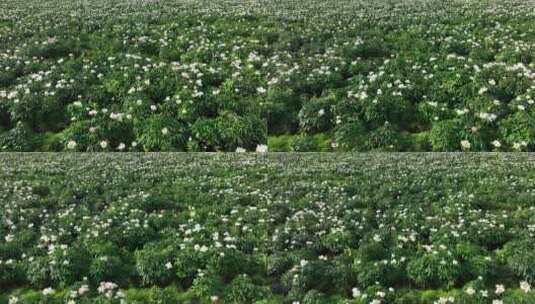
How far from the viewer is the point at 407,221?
10797mm

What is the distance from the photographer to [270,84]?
14617mm

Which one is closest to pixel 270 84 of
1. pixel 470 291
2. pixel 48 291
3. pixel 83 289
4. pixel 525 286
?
pixel 83 289

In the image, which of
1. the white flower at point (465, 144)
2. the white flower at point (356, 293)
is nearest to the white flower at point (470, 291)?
the white flower at point (356, 293)

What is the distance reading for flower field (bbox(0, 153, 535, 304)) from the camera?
9.12m

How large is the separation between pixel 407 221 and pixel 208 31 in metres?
10.0

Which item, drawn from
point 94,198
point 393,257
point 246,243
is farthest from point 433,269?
point 94,198

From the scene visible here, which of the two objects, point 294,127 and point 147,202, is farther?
point 294,127

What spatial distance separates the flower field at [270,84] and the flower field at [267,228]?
749 mm

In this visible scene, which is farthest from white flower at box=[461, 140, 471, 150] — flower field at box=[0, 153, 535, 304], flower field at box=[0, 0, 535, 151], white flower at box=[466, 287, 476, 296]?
white flower at box=[466, 287, 476, 296]

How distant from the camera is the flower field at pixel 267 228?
912 cm

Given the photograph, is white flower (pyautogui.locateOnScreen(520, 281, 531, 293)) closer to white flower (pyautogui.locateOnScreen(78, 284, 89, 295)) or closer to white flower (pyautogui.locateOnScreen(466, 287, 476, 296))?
white flower (pyautogui.locateOnScreen(466, 287, 476, 296))

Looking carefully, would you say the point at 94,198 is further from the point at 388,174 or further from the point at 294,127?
the point at 388,174

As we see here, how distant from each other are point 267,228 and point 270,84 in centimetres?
459

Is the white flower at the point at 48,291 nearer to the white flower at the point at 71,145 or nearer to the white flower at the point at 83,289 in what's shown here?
the white flower at the point at 83,289
